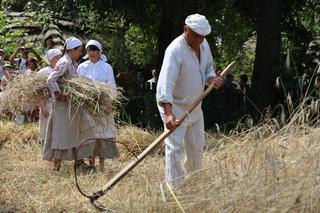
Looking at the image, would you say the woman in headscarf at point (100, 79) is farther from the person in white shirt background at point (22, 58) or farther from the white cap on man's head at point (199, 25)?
the person in white shirt background at point (22, 58)

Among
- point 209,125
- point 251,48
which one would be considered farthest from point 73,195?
point 251,48

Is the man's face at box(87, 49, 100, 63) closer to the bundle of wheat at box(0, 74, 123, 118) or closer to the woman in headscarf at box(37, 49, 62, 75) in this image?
the bundle of wheat at box(0, 74, 123, 118)

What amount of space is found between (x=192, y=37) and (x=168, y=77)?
0.40m

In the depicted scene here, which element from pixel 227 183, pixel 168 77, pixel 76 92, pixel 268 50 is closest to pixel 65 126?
pixel 76 92

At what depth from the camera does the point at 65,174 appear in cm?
749

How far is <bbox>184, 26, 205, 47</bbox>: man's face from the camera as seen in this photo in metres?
5.61

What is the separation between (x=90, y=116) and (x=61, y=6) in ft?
17.2

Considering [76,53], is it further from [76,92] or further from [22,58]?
[22,58]

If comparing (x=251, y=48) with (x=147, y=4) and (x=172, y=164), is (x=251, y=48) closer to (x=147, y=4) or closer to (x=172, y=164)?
(x=147, y=4)

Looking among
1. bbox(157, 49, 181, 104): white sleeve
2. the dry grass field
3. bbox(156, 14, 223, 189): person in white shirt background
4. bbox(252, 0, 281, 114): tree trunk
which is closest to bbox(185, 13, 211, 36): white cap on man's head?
bbox(156, 14, 223, 189): person in white shirt background

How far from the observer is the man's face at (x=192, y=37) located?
18.4 feet

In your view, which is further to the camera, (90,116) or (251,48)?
(251,48)

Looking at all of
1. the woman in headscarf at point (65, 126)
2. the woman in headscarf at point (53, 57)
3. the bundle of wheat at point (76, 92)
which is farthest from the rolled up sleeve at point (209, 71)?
the woman in headscarf at point (53, 57)

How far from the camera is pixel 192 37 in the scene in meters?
5.64
